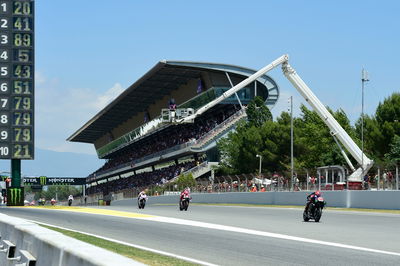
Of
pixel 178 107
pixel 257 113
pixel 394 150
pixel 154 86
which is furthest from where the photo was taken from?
pixel 178 107

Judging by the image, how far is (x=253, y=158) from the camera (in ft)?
249

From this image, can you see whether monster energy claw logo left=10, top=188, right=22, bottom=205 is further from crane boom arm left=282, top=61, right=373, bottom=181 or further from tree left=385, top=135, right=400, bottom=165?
tree left=385, top=135, right=400, bottom=165

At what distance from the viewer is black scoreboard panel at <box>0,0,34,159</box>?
49.6m

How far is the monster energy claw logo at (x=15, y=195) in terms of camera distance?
53.1 m

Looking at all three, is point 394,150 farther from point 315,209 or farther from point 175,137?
point 315,209

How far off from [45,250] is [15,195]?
157 feet

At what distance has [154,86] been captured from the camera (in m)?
94.4

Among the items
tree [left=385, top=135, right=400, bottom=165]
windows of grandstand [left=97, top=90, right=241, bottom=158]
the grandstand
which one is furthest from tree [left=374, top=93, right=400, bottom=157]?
windows of grandstand [left=97, top=90, right=241, bottom=158]

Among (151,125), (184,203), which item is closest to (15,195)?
(184,203)

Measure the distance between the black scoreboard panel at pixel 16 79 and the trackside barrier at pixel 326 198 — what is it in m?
13.9

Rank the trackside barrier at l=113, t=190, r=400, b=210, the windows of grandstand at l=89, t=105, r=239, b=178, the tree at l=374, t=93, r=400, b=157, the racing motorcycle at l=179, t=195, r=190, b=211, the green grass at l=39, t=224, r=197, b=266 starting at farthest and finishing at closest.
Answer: the windows of grandstand at l=89, t=105, r=239, b=178
the tree at l=374, t=93, r=400, b=157
the racing motorcycle at l=179, t=195, r=190, b=211
the trackside barrier at l=113, t=190, r=400, b=210
the green grass at l=39, t=224, r=197, b=266

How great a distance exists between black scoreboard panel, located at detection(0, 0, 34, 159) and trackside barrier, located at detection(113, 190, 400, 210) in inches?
547

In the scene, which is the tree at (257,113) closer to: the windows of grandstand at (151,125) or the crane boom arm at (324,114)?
the windows of grandstand at (151,125)

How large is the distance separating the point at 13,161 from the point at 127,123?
240 ft
